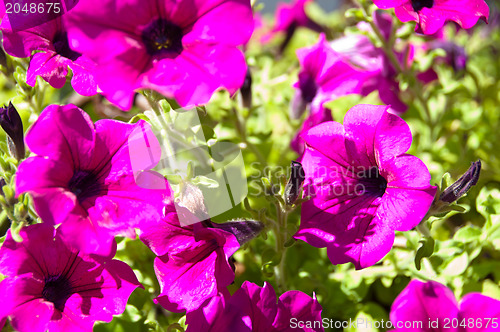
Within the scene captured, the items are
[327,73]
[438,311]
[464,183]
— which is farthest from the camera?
[327,73]

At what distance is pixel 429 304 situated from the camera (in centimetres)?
64

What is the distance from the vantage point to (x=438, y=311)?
0.65 m

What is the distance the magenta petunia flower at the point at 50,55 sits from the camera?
2.60ft

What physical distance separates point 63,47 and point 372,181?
576 millimetres

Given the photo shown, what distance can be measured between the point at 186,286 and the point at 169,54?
348 mm

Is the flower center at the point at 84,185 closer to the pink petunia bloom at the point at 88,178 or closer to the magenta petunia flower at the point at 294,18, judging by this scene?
the pink petunia bloom at the point at 88,178

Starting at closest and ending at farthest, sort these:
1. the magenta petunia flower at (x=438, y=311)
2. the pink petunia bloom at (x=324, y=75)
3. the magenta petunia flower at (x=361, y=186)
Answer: the magenta petunia flower at (x=438, y=311), the magenta petunia flower at (x=361, y=186), the pink petunia bloom at (x=324, y=75)

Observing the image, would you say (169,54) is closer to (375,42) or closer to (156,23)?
(156,23)

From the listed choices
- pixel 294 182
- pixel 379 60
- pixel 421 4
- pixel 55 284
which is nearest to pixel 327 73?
pixel 379 60

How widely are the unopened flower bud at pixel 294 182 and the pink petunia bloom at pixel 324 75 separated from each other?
29 centimetres

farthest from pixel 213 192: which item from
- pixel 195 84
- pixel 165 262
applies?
pixel 195 84

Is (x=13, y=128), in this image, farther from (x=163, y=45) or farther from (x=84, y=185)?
(x=163, y=45)

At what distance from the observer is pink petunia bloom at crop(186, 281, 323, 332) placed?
684 mm

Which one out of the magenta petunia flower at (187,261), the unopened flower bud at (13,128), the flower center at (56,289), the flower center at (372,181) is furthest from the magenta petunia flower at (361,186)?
the unopened flower bud at (13,128)
